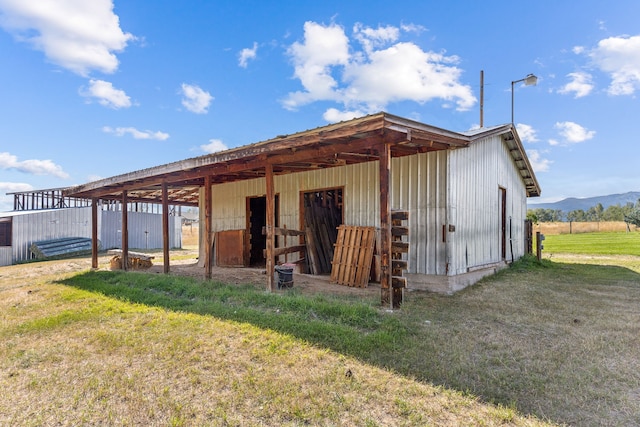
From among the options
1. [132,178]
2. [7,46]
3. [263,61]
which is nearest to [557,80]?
[263,61]

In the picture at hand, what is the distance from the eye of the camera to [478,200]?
25.2 feet

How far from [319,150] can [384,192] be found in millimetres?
1447

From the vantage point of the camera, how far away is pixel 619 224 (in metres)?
32.8

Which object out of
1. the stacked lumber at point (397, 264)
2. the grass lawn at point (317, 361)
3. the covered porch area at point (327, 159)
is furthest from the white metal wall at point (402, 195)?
the stacked lumber at point (397, 264)

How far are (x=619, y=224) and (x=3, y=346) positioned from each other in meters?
44.2

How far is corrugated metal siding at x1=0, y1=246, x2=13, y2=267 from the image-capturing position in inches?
615

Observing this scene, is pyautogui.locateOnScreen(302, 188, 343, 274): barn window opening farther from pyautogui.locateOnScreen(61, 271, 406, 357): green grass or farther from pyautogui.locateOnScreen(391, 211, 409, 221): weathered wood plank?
pyautogui.locateOnScreen(391, 211, 409, 221): weathered wood plank

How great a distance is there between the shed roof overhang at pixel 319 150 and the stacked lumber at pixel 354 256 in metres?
1.62

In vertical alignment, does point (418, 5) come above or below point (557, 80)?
above

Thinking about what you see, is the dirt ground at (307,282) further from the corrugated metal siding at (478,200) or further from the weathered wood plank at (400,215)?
the corrugated metal siding at (478,200)

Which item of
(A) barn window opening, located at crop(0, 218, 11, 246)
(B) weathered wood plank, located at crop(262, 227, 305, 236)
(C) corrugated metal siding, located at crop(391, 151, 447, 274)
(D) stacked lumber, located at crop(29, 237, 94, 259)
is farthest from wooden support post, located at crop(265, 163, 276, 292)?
(A) barn window opening, located at crop(0, 218, 11, 246)

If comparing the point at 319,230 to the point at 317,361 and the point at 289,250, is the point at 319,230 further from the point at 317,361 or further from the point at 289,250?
the point at 317,361

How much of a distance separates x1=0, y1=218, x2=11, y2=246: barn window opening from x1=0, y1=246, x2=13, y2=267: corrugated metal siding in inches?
10.7

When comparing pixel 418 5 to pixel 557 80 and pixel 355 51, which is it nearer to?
pixel 355 51
